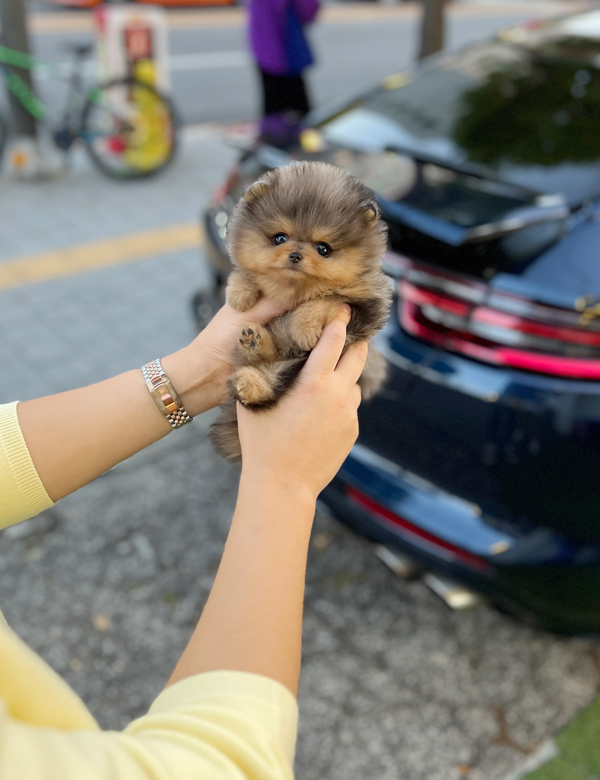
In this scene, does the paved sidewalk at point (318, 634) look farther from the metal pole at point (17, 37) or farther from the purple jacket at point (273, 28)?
the metal pole at point (17, 37)

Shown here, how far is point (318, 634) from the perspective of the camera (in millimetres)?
2703

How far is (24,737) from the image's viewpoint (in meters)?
0.84

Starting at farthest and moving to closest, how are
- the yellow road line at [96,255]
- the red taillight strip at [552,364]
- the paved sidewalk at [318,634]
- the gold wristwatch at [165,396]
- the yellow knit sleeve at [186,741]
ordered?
the yellow road line at [96,255] → the paved sidewalk at [318,634] → the red taillight strip at [552,364] → the gold wristwatch at [165,396] → the yellow knit sleeve at [186,741]

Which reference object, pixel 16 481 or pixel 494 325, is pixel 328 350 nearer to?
pixel 16 481

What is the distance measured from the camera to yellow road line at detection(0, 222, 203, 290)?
548cm

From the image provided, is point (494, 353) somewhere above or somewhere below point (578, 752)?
above

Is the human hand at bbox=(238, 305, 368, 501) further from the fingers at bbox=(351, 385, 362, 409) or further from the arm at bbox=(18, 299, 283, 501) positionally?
the arm at bbox=(18, 299, 283, 501)

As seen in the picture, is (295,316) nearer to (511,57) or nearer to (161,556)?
(161,556)

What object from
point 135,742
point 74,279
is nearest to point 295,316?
point 135,742

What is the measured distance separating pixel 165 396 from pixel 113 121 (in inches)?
252

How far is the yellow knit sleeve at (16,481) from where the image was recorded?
60.4 inches

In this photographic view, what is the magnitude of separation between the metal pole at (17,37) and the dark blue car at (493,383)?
5.58 m

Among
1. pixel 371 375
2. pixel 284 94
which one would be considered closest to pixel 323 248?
pixel 371 375

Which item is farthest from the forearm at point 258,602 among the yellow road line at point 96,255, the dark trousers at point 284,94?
the dark trousers at point 284,94
